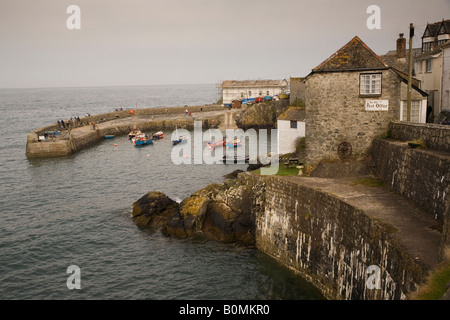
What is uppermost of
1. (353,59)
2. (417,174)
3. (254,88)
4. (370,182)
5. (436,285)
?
(254,88)

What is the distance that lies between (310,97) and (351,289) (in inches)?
515

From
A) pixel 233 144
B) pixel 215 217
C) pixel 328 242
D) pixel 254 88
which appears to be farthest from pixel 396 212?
pixel 254 88

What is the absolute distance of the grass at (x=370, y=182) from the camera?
21837 mm

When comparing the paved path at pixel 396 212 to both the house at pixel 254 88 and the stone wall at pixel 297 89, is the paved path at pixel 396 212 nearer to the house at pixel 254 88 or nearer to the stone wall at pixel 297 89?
the stone wall at pixel 297 89

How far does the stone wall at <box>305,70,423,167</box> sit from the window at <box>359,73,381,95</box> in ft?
0.83

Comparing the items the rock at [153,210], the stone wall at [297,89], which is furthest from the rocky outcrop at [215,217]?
the stone wall at [297,89]

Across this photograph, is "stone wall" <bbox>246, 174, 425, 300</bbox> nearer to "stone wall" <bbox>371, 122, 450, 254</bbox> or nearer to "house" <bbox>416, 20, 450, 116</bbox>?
"stone wall" <bbox>371, 122, 450, 254</bbox>

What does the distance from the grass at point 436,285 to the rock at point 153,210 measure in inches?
830

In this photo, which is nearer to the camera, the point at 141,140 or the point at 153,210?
the point at 153,210

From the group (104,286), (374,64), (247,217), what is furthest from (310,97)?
(104,286)

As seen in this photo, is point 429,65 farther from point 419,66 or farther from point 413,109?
point 413,109

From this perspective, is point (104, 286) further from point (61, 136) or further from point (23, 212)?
point (61, 136)

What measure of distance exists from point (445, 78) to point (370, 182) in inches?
674

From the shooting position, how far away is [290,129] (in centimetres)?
3625
